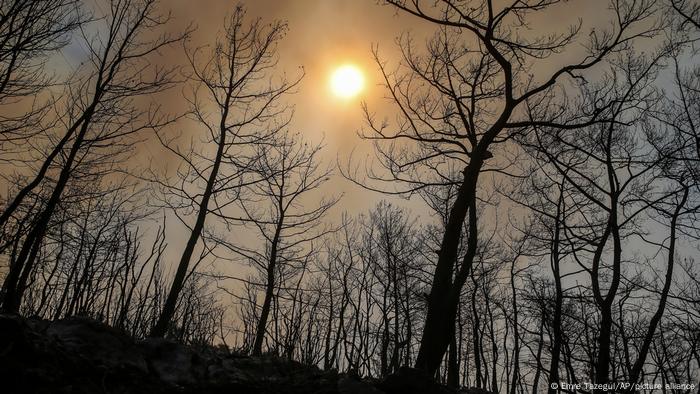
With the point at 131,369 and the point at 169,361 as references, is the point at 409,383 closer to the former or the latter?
the point at 169,361

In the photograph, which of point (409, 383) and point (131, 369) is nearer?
point (131, 369)

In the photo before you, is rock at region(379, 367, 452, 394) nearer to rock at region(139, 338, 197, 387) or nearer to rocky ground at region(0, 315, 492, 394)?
rocky ground at region(0, 315, 492, 394)

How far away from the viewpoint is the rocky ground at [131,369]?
9.61 feet

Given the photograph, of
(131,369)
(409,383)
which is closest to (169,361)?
(131,369)

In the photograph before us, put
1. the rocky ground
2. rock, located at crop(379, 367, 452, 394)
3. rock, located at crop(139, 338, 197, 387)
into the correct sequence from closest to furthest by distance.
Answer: the rocky ground, rock, located at crop(139, 338, 197, 387), rock, located at crop(379, 367, 452, 394)

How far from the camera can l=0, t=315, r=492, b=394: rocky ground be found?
2.93m

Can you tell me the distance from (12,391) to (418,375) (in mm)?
3489

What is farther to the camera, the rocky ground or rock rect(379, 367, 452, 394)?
rock rect(379, 367, 452, 394)

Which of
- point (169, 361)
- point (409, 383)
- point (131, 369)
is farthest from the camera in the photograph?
point (409, 383)

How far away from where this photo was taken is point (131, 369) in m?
3.57

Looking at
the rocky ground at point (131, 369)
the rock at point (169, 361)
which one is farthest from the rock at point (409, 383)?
the rock at point (169, 361)

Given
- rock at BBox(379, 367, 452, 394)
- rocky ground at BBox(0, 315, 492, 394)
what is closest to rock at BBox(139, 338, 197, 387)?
rocky ground at BBox(0, 315, 492, 394)

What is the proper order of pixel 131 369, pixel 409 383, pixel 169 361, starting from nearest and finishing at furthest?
pixel 131 369 < pixel 169 361 < pixel 409 383

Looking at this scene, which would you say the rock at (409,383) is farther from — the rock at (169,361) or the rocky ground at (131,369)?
the rock at (169,361)
